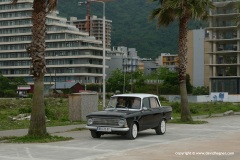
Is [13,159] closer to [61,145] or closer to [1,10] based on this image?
[61,145]

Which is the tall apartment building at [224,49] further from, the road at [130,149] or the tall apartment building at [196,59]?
the road at [130,149]

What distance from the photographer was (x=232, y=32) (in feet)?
344

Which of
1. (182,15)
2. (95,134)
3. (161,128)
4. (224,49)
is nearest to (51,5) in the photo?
(95,134)

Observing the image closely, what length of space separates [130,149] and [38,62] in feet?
17.1

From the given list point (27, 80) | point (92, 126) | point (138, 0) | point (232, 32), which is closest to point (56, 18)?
point (27, 80)

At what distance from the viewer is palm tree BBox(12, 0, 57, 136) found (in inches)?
685

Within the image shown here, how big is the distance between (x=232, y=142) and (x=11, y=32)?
142 meters

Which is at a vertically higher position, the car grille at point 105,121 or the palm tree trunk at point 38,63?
the palm tree trunk at point 38,63

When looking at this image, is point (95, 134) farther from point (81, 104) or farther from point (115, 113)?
point (81, 104)

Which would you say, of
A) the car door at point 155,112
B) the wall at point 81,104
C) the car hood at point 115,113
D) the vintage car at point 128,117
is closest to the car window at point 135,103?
the vintage car at point 128,117

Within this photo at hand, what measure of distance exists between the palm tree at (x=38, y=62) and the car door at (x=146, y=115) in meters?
3.90

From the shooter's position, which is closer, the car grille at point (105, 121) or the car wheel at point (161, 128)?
the car grille at point (105, 121)

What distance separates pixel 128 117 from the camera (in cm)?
1741

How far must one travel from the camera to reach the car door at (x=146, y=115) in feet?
61.0
